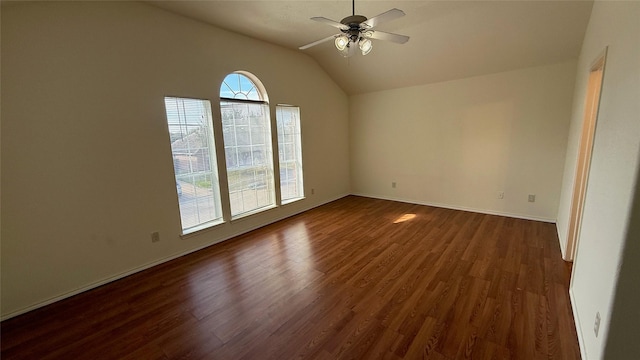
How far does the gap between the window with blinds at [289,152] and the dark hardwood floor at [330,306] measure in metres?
1.39

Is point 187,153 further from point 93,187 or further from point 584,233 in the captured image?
point 584,233

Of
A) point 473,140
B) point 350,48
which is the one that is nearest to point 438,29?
point 350,48

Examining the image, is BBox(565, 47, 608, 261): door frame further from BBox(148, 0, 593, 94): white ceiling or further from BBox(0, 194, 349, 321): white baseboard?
BBox(0, 194, 349, 321): white baseboard

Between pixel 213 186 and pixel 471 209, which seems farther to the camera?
pixel 471 209

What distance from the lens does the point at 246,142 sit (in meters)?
3.90

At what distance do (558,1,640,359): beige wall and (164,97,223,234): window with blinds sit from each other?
362 cm

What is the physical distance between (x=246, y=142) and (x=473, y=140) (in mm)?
3775

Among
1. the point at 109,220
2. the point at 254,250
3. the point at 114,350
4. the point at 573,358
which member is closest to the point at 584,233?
the point at 573,358

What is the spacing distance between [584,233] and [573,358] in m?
0.89

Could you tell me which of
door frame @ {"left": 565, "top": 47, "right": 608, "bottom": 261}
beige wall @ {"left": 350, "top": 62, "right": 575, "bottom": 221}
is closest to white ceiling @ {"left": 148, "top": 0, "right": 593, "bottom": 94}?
beige wall @ {"left": 350, "top": 62, "right": 575, "bottom": 221}

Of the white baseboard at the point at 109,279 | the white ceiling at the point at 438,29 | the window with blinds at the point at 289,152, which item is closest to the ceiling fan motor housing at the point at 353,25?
the white ceiling at the point at 438,29

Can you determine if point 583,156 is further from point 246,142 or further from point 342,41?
point 246,142

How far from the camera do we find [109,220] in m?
2.64

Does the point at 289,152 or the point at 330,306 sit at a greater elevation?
the point at 289,152
